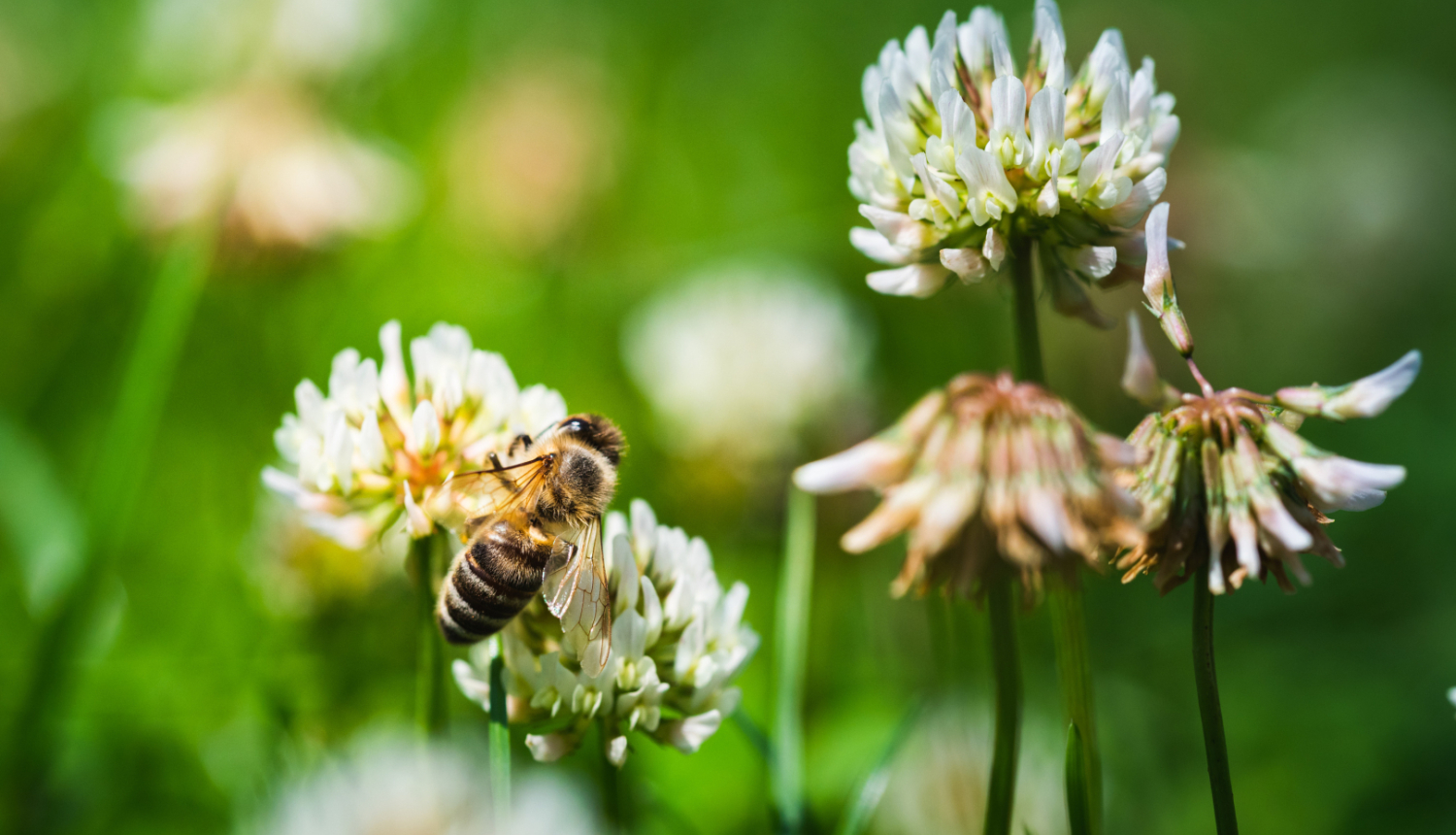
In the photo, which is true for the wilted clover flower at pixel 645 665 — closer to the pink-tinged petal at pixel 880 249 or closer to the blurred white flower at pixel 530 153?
the pink-tinged petal at pixel 880 249

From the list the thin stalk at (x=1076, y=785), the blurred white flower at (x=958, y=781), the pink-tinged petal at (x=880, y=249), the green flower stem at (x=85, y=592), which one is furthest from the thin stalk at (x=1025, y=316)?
the green flower stem at (x=85, y=592)

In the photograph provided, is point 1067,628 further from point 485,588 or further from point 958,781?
point 958,781

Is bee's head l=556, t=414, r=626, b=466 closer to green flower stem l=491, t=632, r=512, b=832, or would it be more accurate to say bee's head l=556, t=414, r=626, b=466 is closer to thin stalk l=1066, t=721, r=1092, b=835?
green flower stem l=491, t=632, r=512, b=832

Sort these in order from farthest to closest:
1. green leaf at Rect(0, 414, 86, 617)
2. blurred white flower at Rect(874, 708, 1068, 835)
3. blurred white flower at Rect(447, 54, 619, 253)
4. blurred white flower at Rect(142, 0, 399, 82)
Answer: blurred white flower at Rect(447, 54, 619, 253), blurred white flower at Rect(142, 0, 399, 82), green leaf at Rect(0, 414, 86, 617), blurred white flower at Rect(874, 708, 1068, 835)

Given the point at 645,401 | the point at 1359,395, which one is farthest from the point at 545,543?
the point at 645,401

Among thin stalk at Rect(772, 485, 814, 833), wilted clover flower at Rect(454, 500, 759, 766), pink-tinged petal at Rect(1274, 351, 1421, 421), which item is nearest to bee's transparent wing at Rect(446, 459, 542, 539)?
wilted clover flower at Rect(454, 500, 759, 766)

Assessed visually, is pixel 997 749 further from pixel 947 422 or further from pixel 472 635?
pixel 472 635
